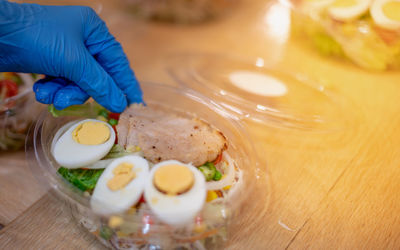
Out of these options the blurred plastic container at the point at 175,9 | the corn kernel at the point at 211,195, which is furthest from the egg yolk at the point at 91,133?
the blurred plastic container at the point at 175,9

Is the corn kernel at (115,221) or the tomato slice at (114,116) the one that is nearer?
the corn kernel at (115,221)

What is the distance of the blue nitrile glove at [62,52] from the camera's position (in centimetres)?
141

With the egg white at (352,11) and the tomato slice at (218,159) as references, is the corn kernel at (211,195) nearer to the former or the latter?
the tomato slice at (218,159)

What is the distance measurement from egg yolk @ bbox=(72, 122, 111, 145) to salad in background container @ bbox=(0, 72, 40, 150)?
1.40 feet

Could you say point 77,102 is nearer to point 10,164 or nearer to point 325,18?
point 10,164

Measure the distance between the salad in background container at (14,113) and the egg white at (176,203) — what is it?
0.84m

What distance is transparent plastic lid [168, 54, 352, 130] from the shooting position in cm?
184

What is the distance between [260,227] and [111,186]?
0.64m

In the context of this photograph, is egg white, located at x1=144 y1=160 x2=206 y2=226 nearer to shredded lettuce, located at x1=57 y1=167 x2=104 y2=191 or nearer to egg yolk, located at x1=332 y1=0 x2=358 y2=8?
shredded lettuce, located at x1=57 y1=167 x2=104 y2=191

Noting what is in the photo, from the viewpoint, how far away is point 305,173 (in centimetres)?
173

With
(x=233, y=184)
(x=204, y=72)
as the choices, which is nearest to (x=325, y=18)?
(x=204, y=72)

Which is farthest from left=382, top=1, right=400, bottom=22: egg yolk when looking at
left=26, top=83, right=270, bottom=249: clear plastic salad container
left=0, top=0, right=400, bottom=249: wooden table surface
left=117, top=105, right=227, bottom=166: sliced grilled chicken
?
left=117, top=105, right=227, bottom=166: sliced grilled chicken

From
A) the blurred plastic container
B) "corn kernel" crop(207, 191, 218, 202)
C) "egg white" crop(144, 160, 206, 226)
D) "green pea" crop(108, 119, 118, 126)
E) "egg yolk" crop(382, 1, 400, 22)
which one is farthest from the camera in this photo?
the blurred plastic container

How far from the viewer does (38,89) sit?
1.48 metres
